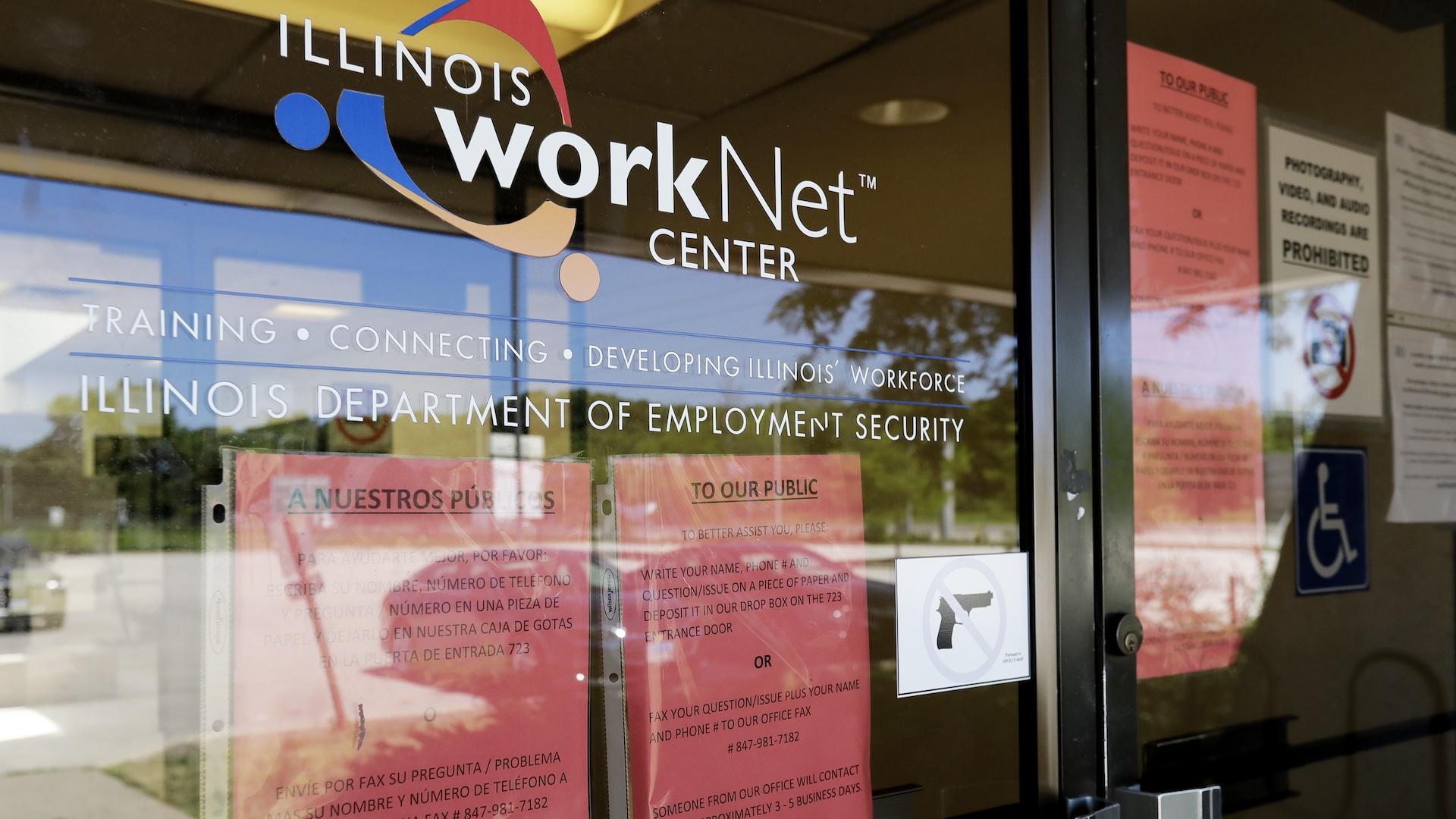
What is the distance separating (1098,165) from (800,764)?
1.02 metres

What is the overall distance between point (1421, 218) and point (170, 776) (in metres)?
2.40

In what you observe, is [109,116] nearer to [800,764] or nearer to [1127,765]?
[800,764]

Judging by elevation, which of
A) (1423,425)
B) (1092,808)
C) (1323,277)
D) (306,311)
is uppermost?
(1323,277)

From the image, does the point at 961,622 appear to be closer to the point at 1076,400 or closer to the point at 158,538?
the point at 1076,400

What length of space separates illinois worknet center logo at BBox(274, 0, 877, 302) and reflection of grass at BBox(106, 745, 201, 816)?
0.55m

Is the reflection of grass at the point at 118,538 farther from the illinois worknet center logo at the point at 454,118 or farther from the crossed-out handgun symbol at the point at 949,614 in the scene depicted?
the crossed-out handgun symbol at the point at 949,614

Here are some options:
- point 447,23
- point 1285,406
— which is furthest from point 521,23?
point 1285,406

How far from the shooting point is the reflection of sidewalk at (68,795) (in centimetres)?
96

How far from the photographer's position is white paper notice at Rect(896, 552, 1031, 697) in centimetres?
152

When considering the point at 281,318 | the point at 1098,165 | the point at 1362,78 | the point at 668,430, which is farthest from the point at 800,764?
the point at 1362,78

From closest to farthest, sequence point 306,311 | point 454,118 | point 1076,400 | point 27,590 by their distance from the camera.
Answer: point 27,590 < point 306,311 < point 454,118 < point 1076,400

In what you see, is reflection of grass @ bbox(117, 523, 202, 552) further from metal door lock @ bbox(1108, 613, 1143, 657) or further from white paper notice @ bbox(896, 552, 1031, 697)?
metal door lock @ bbox(1108, 613, 1143, 657)

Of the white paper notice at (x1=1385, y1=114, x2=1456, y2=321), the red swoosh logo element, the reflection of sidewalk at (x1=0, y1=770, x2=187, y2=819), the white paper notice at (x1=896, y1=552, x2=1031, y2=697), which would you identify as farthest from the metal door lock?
the reflection of sidewalk at (x1=0, y1=770, x2=187, y2=819)

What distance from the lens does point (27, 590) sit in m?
0.95
